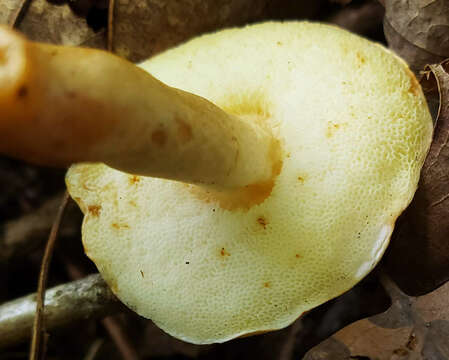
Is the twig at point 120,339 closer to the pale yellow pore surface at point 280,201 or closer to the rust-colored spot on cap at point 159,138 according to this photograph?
the pale yellow pore surface at point 280,201

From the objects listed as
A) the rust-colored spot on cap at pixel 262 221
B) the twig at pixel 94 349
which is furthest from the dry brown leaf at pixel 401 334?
the twig at pixel 94 349

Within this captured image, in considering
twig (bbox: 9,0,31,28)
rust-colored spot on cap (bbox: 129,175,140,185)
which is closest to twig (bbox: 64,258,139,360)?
rust-colored spot on cap (bbox: 129,175,140,185)

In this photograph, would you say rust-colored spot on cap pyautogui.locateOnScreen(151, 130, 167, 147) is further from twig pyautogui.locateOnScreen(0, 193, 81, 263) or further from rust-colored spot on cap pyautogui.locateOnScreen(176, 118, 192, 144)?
twig pyautogui.locateOnScreen(0, 193, 81, 263)

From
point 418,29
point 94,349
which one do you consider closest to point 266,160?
point 418,29

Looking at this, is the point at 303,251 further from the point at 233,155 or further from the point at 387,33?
the point at 387,33

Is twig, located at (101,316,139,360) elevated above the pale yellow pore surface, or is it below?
below

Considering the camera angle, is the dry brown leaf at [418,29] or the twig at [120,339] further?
the twig at [120,339]

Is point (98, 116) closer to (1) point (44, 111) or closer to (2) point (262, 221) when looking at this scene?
(1) point (44, 111)
